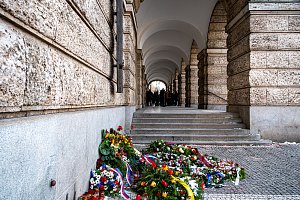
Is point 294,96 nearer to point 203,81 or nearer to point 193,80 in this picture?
point 203,81

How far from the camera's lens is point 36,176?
4.50 ft

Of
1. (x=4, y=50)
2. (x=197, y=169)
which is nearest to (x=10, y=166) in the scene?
(x=4, y=50)

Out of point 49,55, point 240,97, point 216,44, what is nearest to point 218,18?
point 216,44

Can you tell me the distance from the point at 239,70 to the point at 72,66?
6.27m

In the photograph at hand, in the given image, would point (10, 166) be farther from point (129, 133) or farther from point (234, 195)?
point (129, 133)

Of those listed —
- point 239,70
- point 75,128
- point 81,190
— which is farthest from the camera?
point 239,70

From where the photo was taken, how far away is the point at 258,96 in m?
6.54

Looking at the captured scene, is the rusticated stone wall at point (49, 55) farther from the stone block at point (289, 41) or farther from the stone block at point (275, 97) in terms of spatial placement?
the stone block at point (289, 41)

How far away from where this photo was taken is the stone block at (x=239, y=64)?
6750mm

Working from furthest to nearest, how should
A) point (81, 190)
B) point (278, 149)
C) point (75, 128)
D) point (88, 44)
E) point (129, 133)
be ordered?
point (129, 133) → point (278, 149) → point (88, 44) → point (81, 190) → point (75, 128)

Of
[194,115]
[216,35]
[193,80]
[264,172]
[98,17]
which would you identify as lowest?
[264,172]

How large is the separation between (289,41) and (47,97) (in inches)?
277

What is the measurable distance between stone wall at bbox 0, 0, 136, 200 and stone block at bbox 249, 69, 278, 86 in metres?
5.11

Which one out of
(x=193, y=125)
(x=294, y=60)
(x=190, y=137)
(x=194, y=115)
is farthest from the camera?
(x=194, y=115)
